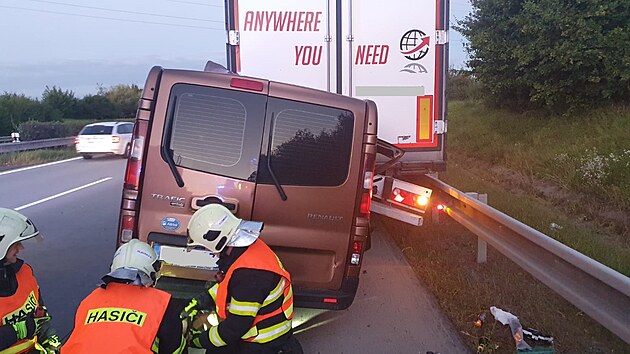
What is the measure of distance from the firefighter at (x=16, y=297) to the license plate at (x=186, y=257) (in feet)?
4.27

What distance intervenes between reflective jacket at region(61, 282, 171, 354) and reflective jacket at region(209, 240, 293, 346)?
539 mm

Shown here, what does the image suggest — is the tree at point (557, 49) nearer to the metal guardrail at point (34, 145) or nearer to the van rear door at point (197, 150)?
the van rear door at point (197, 150)

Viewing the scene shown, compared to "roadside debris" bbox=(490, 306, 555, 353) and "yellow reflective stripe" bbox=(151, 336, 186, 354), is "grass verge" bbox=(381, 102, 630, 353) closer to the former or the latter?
"roadside debris" bbox=(490, 306, 555, 353)

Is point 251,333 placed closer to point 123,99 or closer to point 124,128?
point 124,128

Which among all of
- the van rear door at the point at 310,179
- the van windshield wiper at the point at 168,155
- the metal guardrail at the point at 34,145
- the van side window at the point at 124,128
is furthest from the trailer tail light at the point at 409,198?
the metal guardrail at the point at 34,145

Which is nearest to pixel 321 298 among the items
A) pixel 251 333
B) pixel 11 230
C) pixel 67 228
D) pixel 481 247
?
pixel 251 333

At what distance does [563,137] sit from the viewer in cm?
1308

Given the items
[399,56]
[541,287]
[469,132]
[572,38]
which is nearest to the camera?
[541,287]

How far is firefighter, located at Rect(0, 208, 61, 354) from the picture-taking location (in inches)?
109

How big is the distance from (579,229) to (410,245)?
219 cm

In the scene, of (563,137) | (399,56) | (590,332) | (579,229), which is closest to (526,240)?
(590,332)

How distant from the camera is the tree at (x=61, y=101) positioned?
6196 centimetres

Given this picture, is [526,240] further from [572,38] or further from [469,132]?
[469,132]

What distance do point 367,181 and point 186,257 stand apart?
58.3 inches
